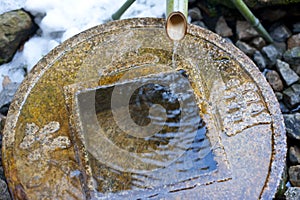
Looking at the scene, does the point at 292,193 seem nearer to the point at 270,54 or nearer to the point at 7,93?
the point at 270,54

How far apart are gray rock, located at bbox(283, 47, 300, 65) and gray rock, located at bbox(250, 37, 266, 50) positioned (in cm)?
17

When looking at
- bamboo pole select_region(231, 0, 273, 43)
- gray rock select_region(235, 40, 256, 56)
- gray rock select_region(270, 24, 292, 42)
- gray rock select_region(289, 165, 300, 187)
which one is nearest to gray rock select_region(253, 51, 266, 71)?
gray rock select_region(235, 40, 256, 56)

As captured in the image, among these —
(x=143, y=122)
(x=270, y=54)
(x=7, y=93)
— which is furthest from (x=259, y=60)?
(x=7, y=93)

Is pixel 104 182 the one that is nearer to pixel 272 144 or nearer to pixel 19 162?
pixel 19 162

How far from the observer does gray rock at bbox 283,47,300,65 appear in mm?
2912

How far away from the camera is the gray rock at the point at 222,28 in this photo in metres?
3.11

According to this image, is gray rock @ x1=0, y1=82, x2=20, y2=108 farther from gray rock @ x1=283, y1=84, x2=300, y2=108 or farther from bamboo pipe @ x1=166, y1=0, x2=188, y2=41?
gray rock @ x1=283, y1=84, x2=300, y2=108

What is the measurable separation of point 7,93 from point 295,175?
1.86 m

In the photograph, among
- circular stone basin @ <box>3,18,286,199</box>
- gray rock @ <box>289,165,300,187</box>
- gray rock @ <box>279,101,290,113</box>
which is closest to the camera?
circular stone basin @ <box>3,18,286,199</box>

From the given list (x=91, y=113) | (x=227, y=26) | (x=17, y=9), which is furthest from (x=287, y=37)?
(x=17, y=9)

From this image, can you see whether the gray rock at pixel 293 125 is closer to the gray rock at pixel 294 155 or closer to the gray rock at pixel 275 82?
the gray rock at pixel 294 155

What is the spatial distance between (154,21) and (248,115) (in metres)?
0.70

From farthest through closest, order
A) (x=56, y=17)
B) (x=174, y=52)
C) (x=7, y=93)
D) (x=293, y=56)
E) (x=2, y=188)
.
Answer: (x=56, y=17) < (x=293, y=56) < (x=7, y=93) < (x=2, y=188) < (x=174, y=52)

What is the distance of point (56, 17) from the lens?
314 centimetres
